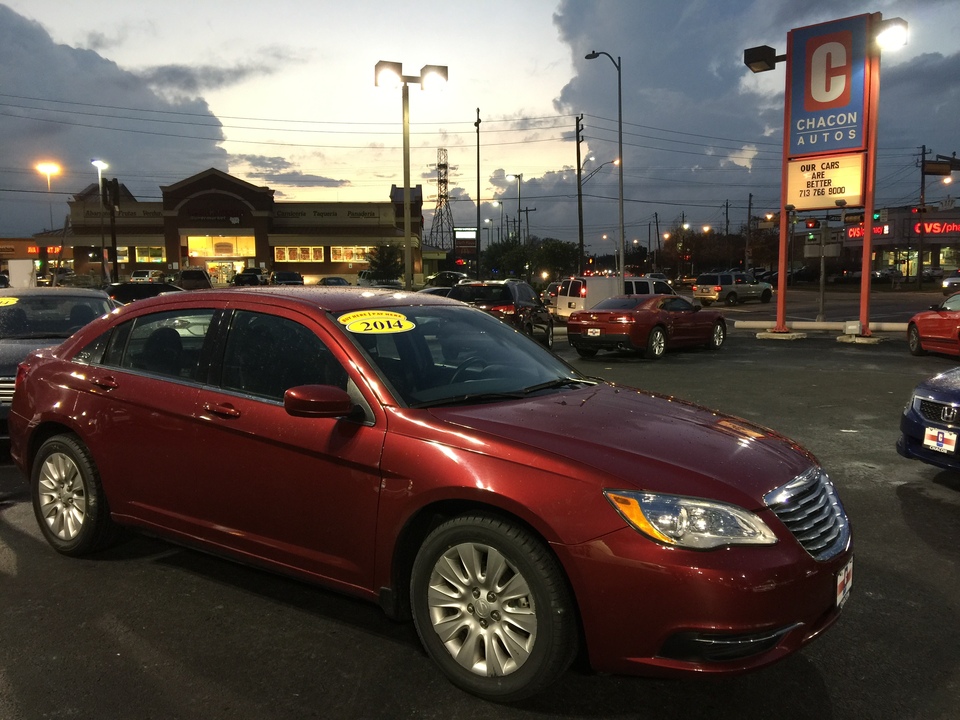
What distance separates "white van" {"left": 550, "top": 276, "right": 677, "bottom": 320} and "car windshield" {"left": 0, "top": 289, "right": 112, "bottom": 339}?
19260mm

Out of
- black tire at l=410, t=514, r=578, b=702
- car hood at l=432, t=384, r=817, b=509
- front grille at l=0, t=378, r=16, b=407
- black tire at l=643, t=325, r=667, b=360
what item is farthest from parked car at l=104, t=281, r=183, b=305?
black tire at l=410, t=514, r=578, b=702

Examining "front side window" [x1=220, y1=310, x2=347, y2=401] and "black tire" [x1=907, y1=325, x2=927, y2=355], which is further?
"black tire" [x1=907, y1=325, x2=927, y2=355]

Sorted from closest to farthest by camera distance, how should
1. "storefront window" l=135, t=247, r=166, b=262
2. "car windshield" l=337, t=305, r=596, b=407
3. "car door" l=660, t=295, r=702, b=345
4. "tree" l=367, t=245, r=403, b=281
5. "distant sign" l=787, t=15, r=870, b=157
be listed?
"car windshield" l=337, t=305, r=596, b=407 < "car door" l=660, t=295, r=702, b=345 < "distant sign" l=787, t=15, r=870, b=157 < "tree" l=367, t=245, r=403, b=281 < "storefront window" l=135, t=247, r=166, b=262

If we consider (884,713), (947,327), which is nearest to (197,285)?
(947,327)

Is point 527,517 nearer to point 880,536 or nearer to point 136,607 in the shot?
point 136,607

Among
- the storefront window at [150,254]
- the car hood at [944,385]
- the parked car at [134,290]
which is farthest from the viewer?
the storefront window at [150,254]

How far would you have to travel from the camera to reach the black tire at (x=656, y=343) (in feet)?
54.1

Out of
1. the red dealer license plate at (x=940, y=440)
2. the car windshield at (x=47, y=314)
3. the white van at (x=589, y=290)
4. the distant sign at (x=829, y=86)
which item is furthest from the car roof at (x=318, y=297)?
the white van at (x=589, y=290)

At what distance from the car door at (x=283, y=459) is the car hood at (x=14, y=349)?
3.94m

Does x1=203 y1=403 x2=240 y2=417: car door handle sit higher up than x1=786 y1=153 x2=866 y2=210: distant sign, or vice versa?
x1=786 y1=153 x2=866 y2=210: distant sign

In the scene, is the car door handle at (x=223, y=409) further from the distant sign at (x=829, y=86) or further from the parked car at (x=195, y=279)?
the parked car at (x=195, y=279)

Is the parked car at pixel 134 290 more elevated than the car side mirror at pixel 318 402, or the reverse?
the parked car at pixel 134 290

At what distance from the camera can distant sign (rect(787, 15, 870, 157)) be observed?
68.0 feet

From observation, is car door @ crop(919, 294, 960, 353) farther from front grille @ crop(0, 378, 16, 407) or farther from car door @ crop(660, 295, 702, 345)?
front grille @ crop(0, 378, 16, 407)
